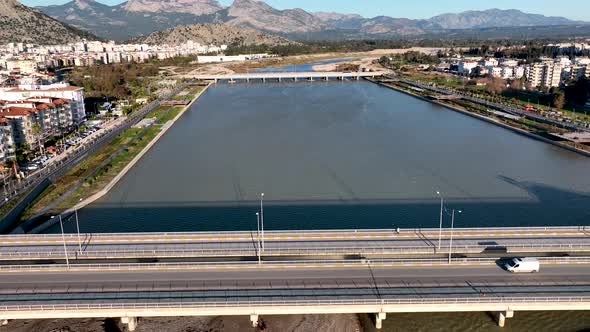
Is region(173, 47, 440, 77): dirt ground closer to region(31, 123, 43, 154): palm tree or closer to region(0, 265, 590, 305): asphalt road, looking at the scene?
region(31, 123, 43, 154): palm tree

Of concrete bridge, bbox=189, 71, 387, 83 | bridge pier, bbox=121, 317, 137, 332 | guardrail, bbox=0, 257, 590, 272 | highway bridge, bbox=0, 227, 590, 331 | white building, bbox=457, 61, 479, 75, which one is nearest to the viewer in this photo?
highway bridge, bbox=0, 227, 590, 331

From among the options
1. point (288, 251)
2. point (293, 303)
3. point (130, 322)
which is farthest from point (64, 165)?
point (293, 303)

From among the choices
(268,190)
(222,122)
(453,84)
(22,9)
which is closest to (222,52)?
(22,9)

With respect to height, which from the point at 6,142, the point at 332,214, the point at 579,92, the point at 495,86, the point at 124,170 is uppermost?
the point at 579,92

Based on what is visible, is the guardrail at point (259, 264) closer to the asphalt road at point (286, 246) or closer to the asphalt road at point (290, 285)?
the asphalt road at point (290, 285)

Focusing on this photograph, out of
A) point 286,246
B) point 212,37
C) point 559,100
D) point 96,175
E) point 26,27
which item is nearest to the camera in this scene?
point 286,246

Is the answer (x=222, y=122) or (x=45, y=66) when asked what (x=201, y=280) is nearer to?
(x=222, y=122)

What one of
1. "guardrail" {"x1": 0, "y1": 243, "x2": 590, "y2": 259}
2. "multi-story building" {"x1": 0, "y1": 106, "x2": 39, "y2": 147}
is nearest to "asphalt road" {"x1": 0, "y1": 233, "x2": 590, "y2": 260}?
"guardrail" {"x1": 0, "y1": 243, "x2": 590, "y2": 259}

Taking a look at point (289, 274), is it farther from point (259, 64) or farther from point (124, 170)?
point (259, 64)
